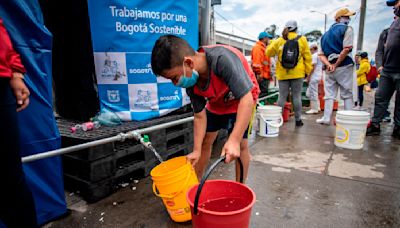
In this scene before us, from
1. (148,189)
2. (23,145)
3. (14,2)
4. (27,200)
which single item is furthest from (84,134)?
(14,2)

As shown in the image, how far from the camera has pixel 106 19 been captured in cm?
238

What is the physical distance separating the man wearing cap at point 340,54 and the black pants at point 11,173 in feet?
14.7

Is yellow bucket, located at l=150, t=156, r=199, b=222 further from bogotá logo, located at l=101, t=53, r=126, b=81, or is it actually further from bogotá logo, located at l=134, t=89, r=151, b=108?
bogotá logo, located at l=101, t=53, r=126, b=81

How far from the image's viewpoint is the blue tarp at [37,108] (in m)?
1.57

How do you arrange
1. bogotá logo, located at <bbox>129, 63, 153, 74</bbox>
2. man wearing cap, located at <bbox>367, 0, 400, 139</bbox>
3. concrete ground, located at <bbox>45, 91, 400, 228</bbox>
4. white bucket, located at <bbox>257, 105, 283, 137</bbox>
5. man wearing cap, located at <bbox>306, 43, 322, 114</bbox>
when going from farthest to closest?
man wearing cap, located at <bbox>306, 43, 322, 114</bbox> → white bucket, located at <bbox>257, 105, 283, 137</bbox> → man wearing cap, located at <bbox>367, 0, 400, 139</bbox> → bogotá logo, located at <bbox>129, 63, 153, 74</bbox> → concrete ground, located at <bbox>45, 91, 400, 228</bbox>

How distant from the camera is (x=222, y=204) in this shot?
156cm

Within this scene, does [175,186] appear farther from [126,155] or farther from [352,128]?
[352,128]

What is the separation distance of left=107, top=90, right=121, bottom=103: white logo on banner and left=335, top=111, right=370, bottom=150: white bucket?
2948mm

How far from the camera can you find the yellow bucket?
163 cm

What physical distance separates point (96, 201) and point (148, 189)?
47cm

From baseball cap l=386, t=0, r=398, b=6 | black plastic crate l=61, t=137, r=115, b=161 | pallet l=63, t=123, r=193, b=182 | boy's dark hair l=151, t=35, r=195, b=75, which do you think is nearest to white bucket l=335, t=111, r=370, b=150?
baseball cap l=386, t=0, r=398, b=6

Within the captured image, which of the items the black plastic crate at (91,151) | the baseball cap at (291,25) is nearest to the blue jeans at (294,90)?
the baseball cap at (291,25)

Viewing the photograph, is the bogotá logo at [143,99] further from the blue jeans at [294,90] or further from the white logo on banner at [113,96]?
the blue jeans at [294,90]

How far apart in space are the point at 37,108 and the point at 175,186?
1.12 meters
